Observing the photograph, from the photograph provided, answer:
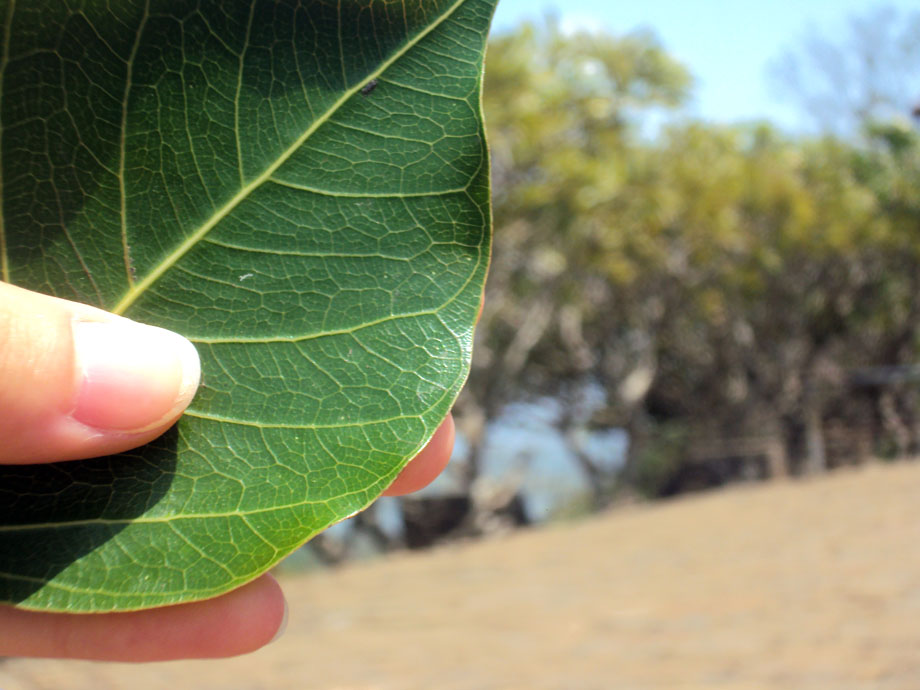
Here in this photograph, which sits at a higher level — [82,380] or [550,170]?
[550,170]

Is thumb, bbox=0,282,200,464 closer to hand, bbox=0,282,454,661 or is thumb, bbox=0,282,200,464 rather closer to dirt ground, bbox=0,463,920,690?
hand, bbox=0,282,454,661

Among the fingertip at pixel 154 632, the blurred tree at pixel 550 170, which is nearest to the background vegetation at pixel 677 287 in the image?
the blurred tree at pixel 550 170

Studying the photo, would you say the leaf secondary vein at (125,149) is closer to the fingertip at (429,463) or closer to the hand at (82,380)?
the hand at (82,380)

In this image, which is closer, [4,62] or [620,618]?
[4,62]

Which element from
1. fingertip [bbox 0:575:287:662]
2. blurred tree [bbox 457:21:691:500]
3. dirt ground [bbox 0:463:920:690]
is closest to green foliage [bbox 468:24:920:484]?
blurred tree [bbox 457:21:691:500]

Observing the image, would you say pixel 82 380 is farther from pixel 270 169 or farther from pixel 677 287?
pixel 677 287

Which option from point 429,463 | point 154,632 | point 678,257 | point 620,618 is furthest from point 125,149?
Result: point 678,257

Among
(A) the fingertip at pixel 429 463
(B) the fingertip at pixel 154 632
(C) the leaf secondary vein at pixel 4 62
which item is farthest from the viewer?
(B) the fingertip at pixel 154 632
